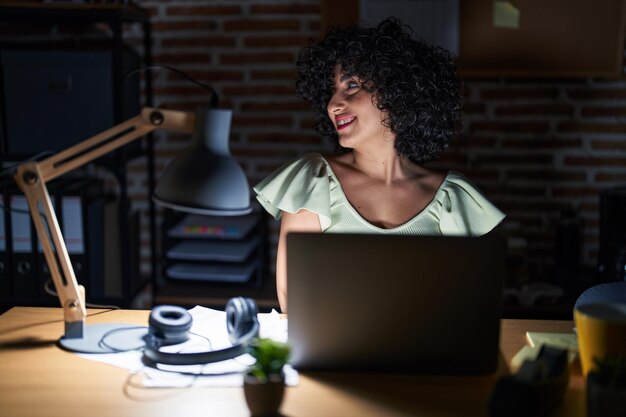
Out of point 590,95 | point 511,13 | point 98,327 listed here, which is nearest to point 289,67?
point 511,13

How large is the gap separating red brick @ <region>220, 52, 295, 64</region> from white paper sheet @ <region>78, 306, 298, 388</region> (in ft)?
5.24

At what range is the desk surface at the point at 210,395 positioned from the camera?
3.73 ft

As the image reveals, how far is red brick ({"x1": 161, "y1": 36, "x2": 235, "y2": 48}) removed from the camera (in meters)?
2.91

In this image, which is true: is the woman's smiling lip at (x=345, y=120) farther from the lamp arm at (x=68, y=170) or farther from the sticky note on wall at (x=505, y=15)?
the sticky note on wall at (x=505, y=15)

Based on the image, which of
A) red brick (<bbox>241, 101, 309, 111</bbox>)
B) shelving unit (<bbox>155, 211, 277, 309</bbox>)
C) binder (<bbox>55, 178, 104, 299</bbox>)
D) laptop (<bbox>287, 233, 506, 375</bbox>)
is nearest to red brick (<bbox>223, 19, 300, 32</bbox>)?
red brick (<bbox>241, 101, 309, 111</bbox>)

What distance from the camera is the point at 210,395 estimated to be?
46.7 inches

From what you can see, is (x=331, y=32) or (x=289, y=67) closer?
(x=331, y=32)

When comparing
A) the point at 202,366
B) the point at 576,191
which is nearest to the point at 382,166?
the point at 202,366

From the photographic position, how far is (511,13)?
9.10ft

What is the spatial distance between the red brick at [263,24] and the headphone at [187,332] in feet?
5.61

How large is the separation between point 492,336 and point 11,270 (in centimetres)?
187

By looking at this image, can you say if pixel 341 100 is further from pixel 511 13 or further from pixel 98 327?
pixel 511 13

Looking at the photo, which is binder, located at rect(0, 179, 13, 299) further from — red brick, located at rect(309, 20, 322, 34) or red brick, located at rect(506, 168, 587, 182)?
red brick, located at rect(506, 168, 587, 182)

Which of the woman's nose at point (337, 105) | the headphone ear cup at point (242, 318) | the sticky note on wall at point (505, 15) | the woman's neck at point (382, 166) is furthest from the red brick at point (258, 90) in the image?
the headphone ear cup at point (242, 318)
